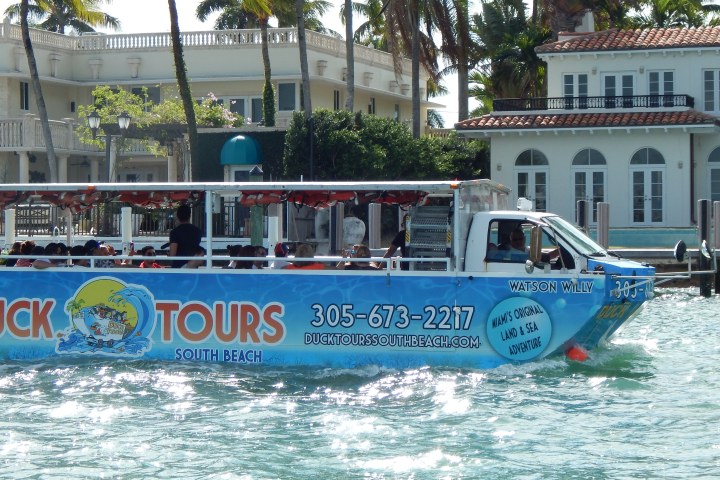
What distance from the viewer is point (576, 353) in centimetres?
1505

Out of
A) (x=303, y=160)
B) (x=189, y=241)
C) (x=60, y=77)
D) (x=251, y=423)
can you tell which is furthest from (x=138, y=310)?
(x=60, y=77)

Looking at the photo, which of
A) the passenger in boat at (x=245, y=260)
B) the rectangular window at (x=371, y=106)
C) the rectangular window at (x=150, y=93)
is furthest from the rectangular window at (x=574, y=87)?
the passenger in boat at (x=245, y=260)

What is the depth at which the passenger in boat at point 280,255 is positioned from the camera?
16.2 metres

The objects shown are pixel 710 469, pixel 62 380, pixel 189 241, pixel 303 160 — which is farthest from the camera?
pixel 303 160

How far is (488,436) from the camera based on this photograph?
1218cm

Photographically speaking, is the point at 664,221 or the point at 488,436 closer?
the point at 488,436

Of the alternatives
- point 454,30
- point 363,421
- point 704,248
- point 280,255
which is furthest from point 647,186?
point 363,421

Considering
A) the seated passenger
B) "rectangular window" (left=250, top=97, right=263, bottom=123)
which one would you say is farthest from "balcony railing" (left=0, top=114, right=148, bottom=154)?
the seated passenger

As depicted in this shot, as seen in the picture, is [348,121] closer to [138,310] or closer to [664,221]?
[664,221]

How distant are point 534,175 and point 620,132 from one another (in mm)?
3443

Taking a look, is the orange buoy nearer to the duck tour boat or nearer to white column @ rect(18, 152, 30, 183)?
the duck tour boat

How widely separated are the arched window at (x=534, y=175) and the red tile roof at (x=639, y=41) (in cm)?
408

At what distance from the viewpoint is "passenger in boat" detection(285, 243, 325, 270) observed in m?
15.4

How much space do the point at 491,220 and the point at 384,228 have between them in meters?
20.4
